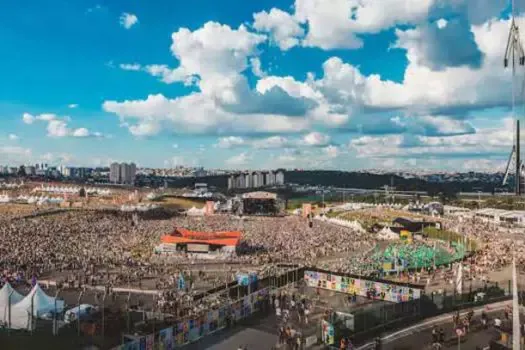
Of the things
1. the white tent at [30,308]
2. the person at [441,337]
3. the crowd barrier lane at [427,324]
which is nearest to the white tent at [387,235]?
the crowd barrier lane at [427,324]

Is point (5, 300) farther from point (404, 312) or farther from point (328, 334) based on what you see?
point (404, 312)

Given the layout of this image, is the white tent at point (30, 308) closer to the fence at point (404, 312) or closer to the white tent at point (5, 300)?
the white tent at point (5, 300)

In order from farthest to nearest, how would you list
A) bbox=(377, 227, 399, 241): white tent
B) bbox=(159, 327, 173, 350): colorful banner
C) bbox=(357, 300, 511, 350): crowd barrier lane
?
bbox=(377, 227, 399, 241): white tent < bbox=(357, 300, 511, 350): crowd barrier lane < bbox=(159, 327, 173, 350): colorful banner

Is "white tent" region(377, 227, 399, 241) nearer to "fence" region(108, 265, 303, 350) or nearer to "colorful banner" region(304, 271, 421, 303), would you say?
"colorful banner" region(304, 271, 421, 303)

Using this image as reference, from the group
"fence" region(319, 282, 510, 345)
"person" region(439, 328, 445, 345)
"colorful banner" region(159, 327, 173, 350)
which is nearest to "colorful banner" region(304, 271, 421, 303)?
"fence" region(319, 282, 510, 345)

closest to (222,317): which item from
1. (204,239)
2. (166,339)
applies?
(166,339)
